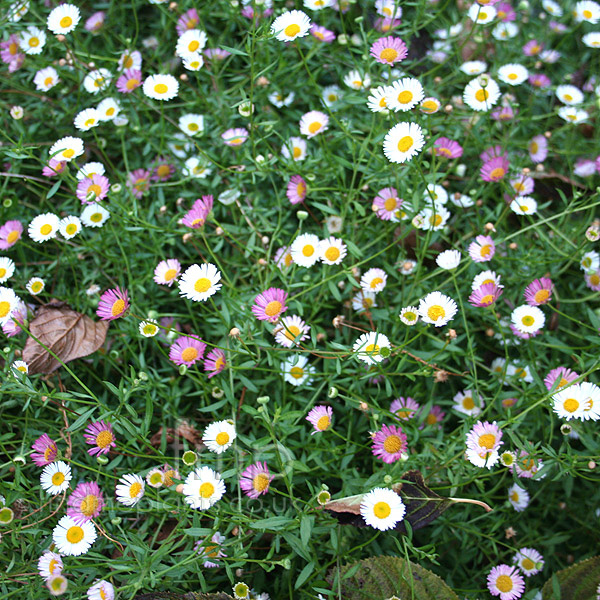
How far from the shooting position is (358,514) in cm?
145

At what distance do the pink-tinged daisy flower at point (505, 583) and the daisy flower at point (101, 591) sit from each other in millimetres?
951

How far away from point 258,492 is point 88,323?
0.76 m

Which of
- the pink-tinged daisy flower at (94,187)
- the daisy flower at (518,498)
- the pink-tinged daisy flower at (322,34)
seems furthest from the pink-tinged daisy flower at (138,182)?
the daisy flower at (518,498)

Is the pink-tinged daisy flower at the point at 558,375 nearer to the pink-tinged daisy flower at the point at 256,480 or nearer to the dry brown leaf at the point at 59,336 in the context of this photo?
the pink-tinged daisy flower at the point at 256,480

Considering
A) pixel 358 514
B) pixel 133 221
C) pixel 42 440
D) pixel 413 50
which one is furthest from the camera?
pixel 413 50

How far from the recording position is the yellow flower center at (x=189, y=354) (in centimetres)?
167

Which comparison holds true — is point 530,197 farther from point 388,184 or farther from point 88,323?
point 88,323

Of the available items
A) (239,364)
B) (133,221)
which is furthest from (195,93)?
(239,364)

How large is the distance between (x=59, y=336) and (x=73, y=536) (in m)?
0.59

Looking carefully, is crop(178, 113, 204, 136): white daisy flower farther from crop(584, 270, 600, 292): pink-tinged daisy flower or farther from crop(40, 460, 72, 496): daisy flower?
crop(584, 270, 600, 292): pink-tinged daisy flower

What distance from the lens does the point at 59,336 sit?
1.80 metres

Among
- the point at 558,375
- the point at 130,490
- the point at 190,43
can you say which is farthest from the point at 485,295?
the point at 190,43

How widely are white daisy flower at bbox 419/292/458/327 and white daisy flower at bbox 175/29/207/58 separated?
116 cm

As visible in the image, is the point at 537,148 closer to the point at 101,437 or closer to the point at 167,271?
the point at 167,271
